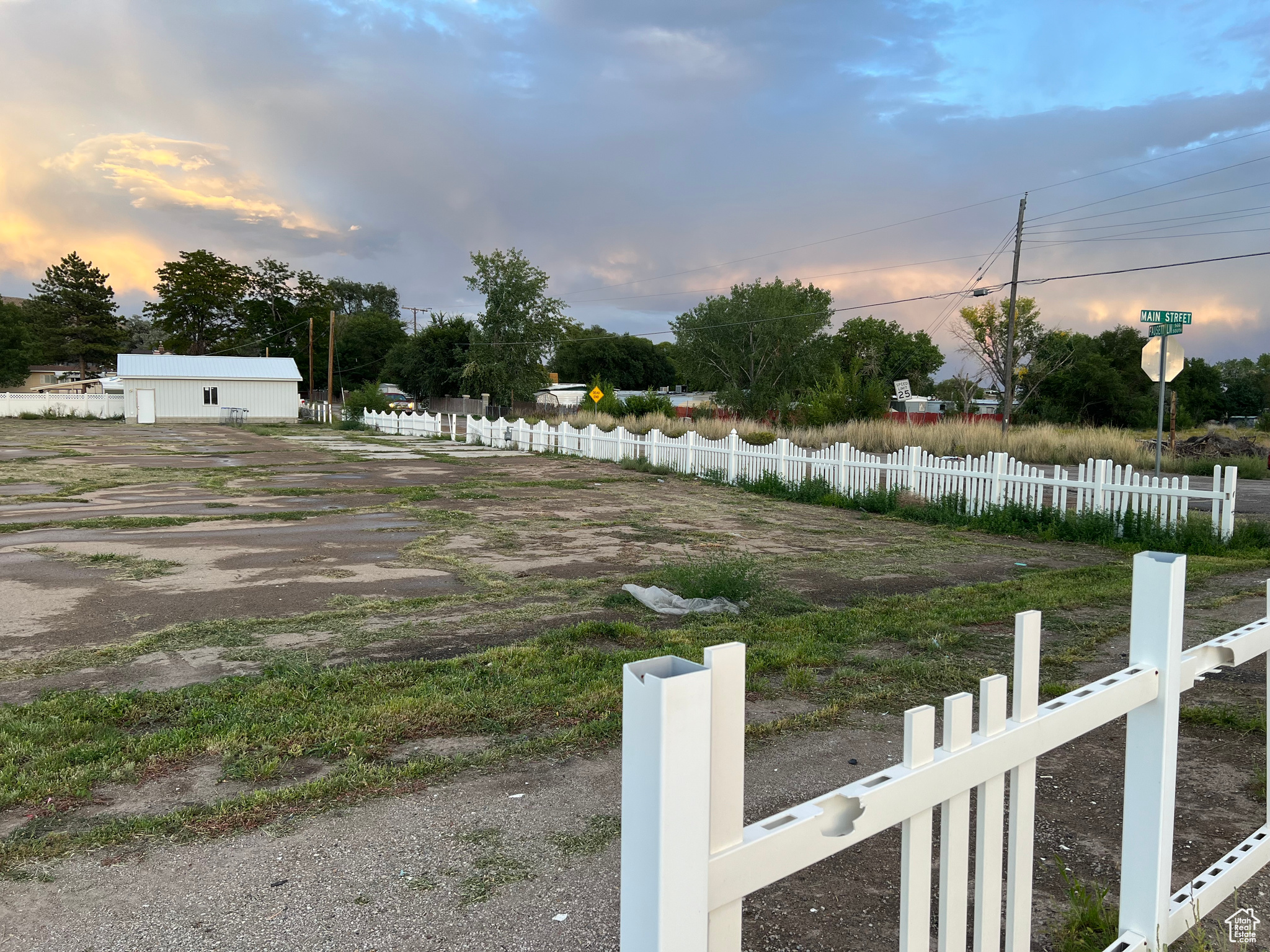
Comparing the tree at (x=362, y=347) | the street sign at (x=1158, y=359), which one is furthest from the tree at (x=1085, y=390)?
the tree at (x=362, y=347)

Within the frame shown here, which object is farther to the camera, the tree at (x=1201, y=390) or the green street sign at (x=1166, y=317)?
the tree at (x=1201, y=390)

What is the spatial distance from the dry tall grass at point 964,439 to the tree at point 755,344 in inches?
1316

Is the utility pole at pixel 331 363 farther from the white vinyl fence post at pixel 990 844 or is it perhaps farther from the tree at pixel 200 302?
the white vinyl fence post at pixel 990 844

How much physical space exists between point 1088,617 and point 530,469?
16.5m

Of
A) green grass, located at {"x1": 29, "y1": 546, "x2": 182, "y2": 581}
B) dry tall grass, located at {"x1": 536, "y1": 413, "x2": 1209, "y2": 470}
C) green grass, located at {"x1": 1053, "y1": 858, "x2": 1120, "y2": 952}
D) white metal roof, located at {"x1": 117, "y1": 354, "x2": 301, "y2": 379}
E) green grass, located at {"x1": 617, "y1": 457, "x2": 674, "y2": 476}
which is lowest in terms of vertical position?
green grass, located at {"x1": 29, "y1": 546, "x2": 182, "y2": 581}

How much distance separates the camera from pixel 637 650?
18.7 feet

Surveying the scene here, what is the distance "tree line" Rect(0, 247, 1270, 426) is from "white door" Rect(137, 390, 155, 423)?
12.0m

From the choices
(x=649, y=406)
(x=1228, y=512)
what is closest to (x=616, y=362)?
(x=649, y=406)

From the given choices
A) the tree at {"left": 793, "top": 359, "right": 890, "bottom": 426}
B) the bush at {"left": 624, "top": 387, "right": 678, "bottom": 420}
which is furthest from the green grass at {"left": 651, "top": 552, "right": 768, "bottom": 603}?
the bush at {"left": 624, "top": 387, "right": 678, "bottom": 420}

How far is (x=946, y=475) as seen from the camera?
45.6 ft

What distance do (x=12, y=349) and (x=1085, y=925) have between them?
9046 cm

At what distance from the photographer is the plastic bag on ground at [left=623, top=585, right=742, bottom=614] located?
702 centimetres

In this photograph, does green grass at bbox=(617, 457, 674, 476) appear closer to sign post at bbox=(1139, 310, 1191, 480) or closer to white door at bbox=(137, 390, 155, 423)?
sign post at bbox=(1139, 310, 1191, 480)

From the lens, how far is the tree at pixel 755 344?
61969 mm
